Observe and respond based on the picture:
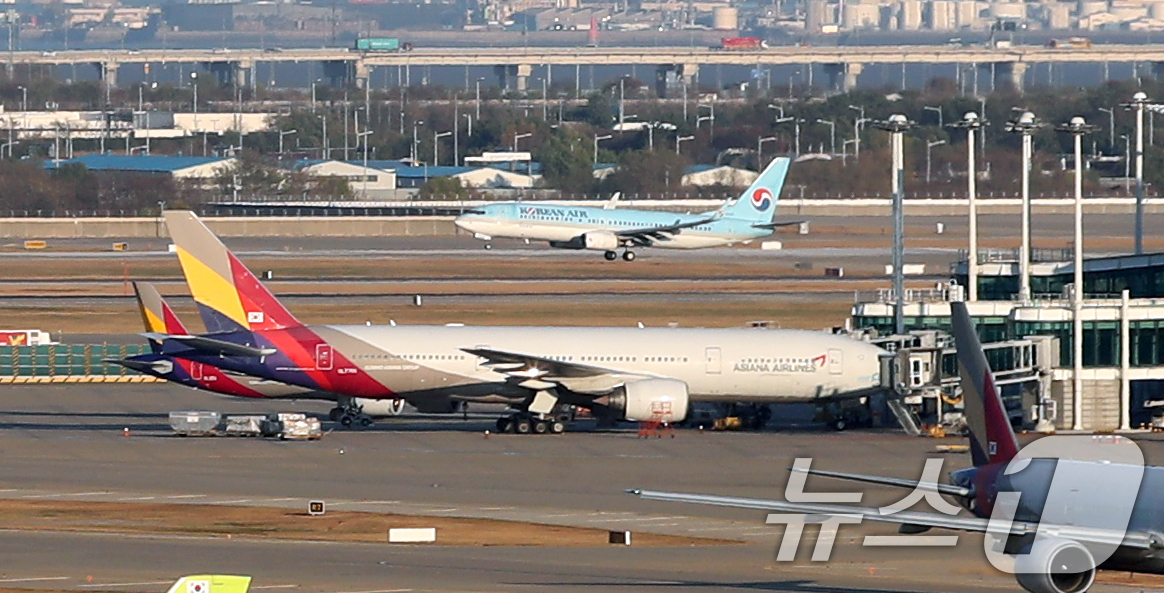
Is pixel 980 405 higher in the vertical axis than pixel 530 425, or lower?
higher

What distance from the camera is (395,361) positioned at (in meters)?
54.8

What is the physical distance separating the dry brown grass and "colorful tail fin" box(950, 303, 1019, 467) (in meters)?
7.44

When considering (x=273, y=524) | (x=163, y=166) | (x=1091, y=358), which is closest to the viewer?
(x=273, y=524)

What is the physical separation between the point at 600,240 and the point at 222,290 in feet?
218

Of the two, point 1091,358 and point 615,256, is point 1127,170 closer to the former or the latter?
point 615,256

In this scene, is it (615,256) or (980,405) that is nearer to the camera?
(980,405)

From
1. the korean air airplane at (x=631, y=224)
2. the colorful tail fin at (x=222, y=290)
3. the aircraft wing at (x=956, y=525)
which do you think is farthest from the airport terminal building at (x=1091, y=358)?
the korean air airplane at (x=631, y=224)

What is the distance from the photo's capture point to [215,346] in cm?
5416

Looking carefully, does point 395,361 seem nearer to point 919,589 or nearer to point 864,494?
point 864,494

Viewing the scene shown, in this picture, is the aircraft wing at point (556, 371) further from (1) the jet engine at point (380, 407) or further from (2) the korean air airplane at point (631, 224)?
(2) the korean air airplane at point (631, 224)

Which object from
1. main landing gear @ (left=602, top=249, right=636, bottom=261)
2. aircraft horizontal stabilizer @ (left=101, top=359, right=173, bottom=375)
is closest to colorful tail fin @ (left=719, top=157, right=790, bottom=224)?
main landing gear @ (left=602, top=249, right=636, bottom=261)

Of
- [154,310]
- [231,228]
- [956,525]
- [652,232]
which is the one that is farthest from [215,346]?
[231,228]

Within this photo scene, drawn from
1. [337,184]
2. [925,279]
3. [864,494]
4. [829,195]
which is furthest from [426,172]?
[864,494]

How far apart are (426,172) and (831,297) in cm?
10205
